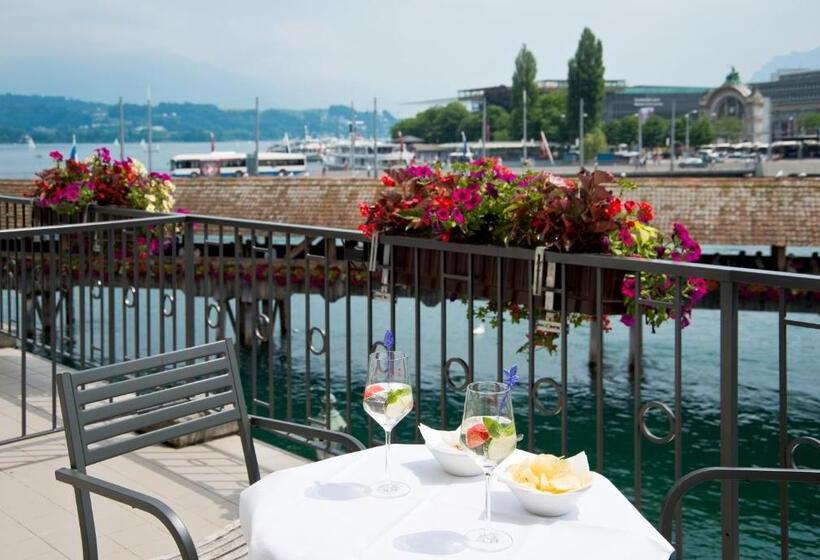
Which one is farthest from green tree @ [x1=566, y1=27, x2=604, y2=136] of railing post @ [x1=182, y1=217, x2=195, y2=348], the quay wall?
railing post @ [x1=182, y1=217, x2=195, y2=348]

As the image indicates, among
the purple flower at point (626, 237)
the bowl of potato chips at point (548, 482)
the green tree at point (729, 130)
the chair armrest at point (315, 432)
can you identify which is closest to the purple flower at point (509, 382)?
the bowl of potato chips at point (548, 482)

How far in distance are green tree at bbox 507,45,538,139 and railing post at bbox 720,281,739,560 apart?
469 feet

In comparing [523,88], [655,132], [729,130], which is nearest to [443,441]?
[523,88]

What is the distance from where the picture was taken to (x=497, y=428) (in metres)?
2.04

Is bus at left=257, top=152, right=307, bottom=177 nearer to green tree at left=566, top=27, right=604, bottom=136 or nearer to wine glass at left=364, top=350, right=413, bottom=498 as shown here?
green tree at left=566, top=27, right=604, bottom=136

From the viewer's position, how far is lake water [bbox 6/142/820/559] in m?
14.5

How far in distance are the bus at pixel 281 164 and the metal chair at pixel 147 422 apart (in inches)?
4912

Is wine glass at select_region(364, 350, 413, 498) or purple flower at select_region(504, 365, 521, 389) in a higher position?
purple flower at select_region(504, 365, 521, 389)

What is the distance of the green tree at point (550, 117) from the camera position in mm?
A: 146375

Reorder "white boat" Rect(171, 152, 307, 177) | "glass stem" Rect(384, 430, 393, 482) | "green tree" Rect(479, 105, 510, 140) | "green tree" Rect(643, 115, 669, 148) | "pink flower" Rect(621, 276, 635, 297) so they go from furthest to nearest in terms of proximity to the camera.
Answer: "green tree" Rect(479, 105, 510, 140) < "green tree" Rect(643, 115, 669, 148) < "white boat" Rect(171, 152, 307, 177) < "pink flower" Rect(621, 276, 635, 297) < "glass stem" Rect(384, 430, 393, 482)

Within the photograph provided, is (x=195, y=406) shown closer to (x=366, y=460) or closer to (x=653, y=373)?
(x=366, y=460)

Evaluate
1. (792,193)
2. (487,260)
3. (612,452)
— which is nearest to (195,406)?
(487,260)

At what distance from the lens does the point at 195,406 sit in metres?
3.09

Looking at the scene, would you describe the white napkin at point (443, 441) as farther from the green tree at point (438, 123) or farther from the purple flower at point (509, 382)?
the green tree at point (438, 123)
